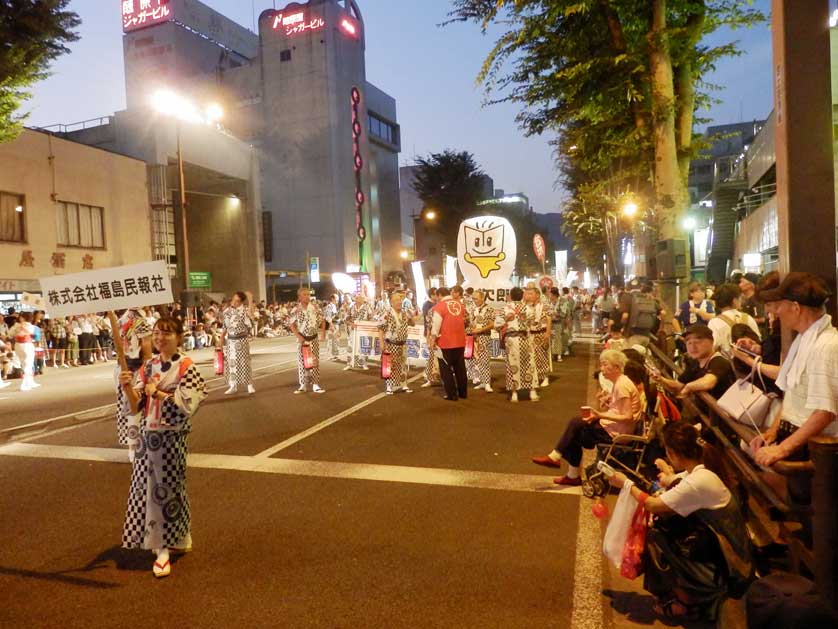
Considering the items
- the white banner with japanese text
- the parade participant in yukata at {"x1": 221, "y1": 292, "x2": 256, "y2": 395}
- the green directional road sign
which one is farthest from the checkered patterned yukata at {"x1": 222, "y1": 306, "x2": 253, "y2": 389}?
the green directional road sign

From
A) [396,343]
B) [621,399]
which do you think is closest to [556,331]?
[396,343]

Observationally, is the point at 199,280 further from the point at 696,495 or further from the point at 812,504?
the point at 812,504

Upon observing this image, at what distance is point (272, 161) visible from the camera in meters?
49.8

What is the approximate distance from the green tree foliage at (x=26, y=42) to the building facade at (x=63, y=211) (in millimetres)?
7808

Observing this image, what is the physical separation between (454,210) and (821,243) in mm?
48515

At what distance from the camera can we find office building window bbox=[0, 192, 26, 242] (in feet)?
72.2

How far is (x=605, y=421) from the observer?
540 cm

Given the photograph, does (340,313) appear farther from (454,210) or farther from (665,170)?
(454,210)

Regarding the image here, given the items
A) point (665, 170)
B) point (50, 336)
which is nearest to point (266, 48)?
point (50, 336)

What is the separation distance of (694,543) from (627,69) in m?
10.2

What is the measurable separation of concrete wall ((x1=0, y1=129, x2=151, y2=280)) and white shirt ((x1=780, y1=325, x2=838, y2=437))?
25.1 metres

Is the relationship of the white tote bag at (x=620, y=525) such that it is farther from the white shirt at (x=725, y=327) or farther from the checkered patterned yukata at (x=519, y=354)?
the checkered patterned yukata at (x=519, y=354)

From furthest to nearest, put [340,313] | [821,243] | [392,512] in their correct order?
1. [340,313]
2. [392,512]
3. [821,243]

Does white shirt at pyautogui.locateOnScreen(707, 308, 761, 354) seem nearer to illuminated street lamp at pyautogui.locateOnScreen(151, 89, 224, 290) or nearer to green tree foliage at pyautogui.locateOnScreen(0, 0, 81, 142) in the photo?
green tree foliage at pyautogui.locateOnScreen(0, 0, 81, 142)
